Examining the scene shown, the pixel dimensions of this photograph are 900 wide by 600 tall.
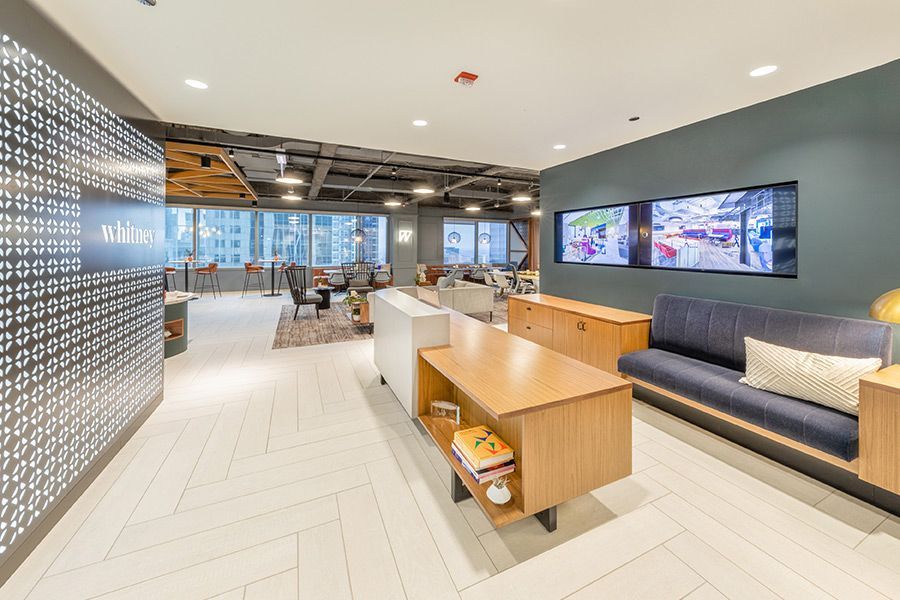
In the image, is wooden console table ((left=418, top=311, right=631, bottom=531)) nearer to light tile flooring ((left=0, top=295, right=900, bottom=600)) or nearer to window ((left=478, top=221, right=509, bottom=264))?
light tile flooring ((left=0, top=295, right=900, bottom=600))

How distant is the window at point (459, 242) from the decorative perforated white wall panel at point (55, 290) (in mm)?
11780

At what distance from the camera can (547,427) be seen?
5.29 feet

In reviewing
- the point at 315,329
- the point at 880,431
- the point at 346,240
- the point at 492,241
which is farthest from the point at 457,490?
the point at 492,241

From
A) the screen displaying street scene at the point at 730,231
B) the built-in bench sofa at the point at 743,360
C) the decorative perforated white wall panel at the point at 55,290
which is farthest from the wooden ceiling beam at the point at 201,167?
the built-in bench sofa at the point at 743,360

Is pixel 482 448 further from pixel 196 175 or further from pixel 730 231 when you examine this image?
pixel 196 175

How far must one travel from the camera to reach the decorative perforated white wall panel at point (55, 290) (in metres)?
1.57

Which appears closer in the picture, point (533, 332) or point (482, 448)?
point (482, 448)

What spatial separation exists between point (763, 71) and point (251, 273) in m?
12.3

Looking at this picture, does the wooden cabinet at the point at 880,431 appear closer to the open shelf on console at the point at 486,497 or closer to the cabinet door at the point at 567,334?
the open shelf on console at the point at 486,497

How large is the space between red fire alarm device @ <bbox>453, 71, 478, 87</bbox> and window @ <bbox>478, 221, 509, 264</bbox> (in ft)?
40.2

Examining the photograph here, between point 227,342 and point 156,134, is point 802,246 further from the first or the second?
point 227,342

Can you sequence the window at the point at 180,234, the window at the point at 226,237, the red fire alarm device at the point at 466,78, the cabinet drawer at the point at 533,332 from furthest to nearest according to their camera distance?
the window at the point at 226,237, the window at the point at 180,234, the cabinet drawer at the point at 533,332, the red fire alarm device at the point at 466,78

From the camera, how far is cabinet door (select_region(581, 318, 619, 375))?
137 inches

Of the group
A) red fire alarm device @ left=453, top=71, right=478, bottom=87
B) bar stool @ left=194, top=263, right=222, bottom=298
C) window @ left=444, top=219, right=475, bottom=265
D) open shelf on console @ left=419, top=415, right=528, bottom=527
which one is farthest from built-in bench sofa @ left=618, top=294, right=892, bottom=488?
window @ left=444, top=219, right=475, bottom=265
